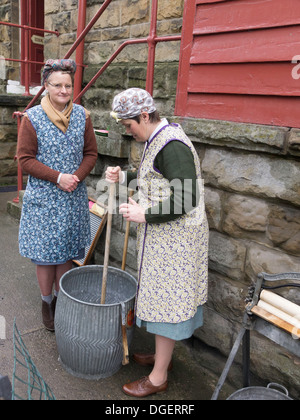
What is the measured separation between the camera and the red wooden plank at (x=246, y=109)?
2.11 meters

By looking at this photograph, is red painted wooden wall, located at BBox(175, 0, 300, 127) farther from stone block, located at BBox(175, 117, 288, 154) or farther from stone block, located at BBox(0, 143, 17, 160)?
stone block, located at BBox(0, 143, 17, 160)

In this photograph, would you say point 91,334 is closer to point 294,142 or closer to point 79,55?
point 294,142

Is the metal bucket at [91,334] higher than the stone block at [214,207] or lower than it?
lower

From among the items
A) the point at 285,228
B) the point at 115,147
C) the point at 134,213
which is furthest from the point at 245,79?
the point at 115,147

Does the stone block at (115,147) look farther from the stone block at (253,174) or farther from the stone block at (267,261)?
the stone block at (267,261)

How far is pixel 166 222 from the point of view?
2.12 metres

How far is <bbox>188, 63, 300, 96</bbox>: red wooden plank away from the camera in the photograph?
209 cm

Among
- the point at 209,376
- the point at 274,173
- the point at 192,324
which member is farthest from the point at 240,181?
the point at 209,376

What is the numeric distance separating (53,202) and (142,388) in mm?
1381

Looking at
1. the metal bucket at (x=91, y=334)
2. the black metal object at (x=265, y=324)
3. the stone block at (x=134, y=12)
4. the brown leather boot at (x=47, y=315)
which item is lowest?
the brown leather boot at (x=47, y=315)

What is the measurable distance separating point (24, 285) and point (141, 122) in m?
2.23

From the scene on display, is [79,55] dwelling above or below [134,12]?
below

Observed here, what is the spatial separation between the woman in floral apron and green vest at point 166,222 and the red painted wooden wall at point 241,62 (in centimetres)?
48

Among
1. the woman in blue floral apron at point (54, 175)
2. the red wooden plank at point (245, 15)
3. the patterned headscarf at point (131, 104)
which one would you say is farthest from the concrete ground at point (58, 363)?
the red wooden plank at point (245, 15)
